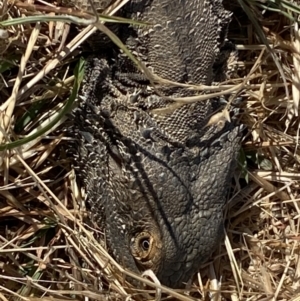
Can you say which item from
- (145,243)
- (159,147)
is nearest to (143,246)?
(145,243)

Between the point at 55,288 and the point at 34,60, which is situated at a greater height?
the point at 34,60

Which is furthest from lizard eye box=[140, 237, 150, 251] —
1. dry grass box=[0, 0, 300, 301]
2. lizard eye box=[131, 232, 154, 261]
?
dry grass box=[0, 0, 300, 301]

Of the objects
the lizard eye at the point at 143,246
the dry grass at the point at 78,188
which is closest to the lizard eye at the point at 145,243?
the lizard eye at the point at 143,246

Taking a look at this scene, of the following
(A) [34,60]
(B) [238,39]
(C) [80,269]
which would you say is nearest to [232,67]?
(B) [238,39]

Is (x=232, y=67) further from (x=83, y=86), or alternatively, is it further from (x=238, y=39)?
(x=83, y=86)

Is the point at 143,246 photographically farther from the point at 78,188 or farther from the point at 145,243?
the point at 78,188

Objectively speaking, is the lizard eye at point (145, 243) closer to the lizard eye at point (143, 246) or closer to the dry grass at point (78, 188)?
the lizard eye at point (143, 246)
